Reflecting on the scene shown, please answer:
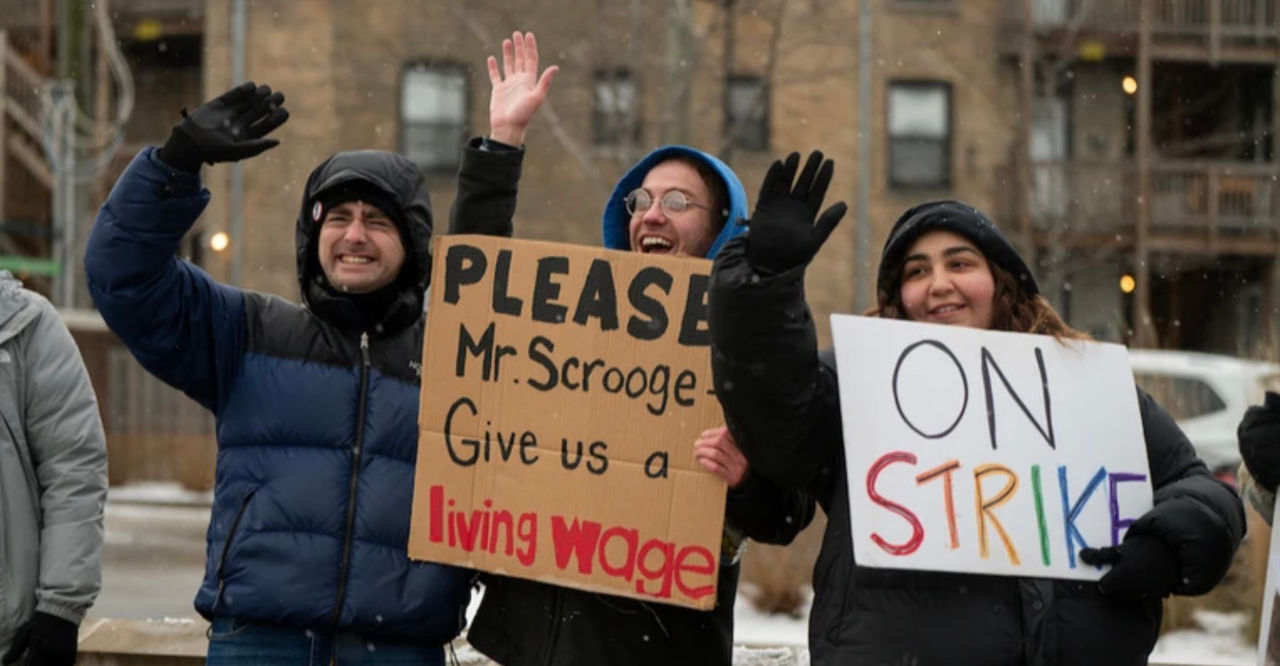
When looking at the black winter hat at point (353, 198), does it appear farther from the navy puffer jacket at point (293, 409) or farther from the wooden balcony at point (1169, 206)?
the wooden balcony at point (1169, 206)

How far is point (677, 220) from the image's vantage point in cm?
316

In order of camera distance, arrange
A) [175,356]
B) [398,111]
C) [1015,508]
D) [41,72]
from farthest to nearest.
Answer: [41,72]
[398,111]
[175,356]
[1015,508]

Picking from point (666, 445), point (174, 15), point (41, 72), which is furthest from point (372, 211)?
point (41, 72)

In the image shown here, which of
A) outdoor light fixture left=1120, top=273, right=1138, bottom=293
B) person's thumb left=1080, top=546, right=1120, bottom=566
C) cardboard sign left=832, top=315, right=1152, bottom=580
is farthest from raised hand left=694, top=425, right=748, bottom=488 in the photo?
outdoor light fixture left=1120, top=273, right=1138, bottom=293

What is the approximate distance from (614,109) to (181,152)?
468 inches

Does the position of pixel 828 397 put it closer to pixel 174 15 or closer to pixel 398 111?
pixel 398 111

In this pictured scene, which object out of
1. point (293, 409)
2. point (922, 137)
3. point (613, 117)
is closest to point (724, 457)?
point (293, 409)

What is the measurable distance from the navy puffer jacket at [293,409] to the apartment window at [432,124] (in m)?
16.9

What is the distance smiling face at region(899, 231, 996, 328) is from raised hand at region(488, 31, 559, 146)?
0.88 metres

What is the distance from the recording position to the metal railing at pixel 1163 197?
20.9 metres

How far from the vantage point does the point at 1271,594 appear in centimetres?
298

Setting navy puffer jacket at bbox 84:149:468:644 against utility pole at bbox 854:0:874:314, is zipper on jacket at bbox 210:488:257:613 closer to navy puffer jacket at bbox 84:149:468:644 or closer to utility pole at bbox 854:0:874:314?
navy puffer jacket at bbox 84:149:468:644

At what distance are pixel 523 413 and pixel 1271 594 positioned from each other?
1.46 meters

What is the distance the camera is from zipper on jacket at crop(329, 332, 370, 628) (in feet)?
10.1
